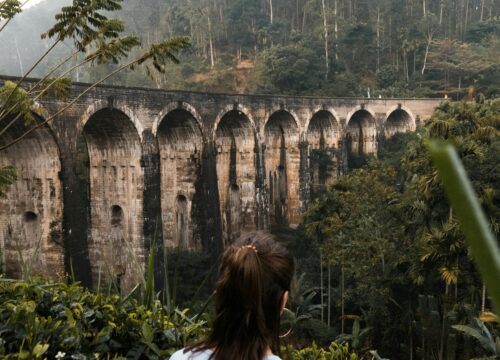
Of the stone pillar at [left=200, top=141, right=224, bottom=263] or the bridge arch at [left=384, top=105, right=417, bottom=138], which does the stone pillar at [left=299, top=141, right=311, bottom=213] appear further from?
the stone pillar at [left=200, top=141, right=224, bottom=263]

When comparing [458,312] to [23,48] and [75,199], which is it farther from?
[23,48]

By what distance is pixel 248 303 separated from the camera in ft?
5.01

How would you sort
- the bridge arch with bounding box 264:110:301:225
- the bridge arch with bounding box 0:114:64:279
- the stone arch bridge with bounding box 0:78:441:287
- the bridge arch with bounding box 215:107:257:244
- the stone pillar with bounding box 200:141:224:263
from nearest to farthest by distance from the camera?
1. the bridge arch with bounding box 0:114:64:279
2. the stone arch bridge with bounding box 0:78:441:287
3. the stone pillar with bounding box 200:141:224:263
4. the bridge arch with bounding box 215:107:257:244
5. the bridge arch with bounding box 264:110:301:225

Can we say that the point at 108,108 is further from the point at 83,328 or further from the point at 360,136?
the point at 360,136

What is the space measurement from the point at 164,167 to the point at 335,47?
79.3 feet

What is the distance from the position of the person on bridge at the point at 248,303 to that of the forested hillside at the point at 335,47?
109 feet

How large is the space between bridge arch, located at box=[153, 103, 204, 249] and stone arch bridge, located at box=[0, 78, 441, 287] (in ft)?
0.13

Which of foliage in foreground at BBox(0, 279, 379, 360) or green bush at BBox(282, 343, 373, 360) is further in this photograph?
green bush at BBox(282, 343, 373, 360)

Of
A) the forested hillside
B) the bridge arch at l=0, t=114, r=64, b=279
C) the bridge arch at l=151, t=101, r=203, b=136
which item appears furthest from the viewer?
the forested hillside

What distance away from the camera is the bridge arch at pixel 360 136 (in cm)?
2917

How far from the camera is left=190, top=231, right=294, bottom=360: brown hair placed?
1530mm

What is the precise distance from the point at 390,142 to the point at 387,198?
15333 mm

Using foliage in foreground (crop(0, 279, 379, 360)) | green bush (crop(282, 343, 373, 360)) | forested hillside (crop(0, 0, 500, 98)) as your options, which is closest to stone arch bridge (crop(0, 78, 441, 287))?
foliage in foreground (crop(0, 279, 379, 360))

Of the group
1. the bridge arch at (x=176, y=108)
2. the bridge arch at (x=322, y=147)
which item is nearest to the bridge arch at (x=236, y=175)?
the bridge arch at (x=176, y=108)
